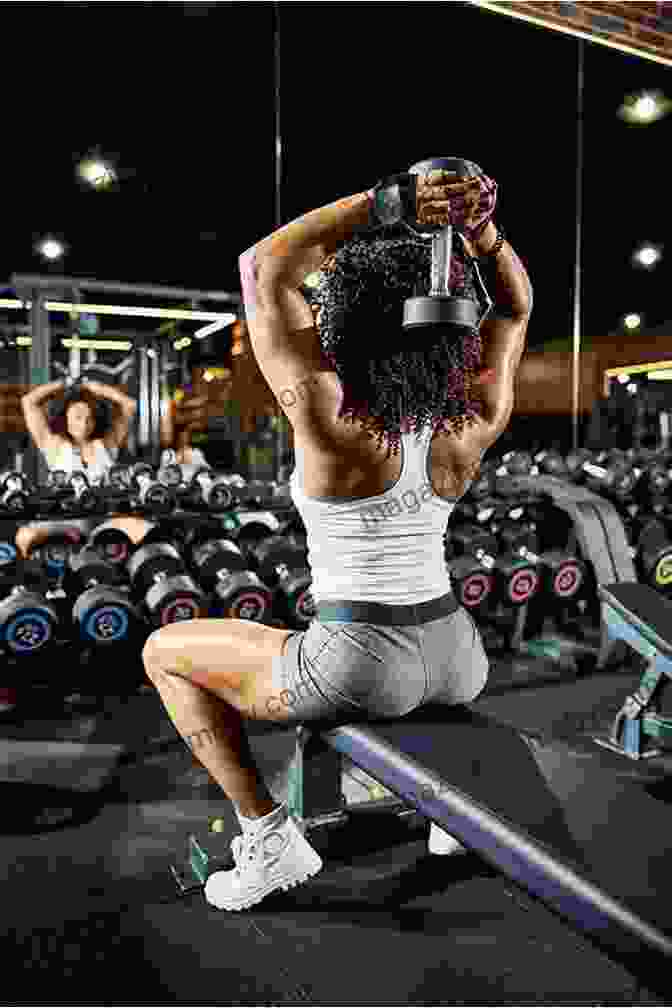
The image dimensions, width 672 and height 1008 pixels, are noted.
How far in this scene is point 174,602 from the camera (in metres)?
2.18

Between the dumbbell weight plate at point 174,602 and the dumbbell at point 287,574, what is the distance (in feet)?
0.94

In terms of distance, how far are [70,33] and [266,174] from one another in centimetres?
121

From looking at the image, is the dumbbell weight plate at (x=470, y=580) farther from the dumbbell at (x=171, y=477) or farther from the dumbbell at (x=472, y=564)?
the dumbbell at (x=171, y=477)

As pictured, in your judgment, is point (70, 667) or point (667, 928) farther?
point (70, 667)

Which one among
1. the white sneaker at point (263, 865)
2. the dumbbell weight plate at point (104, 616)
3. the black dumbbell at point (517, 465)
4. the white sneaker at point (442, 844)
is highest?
the black dumbbell at point (517, 465)

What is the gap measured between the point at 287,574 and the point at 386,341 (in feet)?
4.71

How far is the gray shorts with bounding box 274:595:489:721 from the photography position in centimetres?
115

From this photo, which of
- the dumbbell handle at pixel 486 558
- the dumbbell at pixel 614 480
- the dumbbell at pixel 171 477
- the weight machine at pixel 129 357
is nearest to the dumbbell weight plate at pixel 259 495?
the dumbbell at pixel 171 477

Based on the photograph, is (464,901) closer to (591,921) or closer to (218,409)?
(591,921)

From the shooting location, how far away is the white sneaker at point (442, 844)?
1499mm

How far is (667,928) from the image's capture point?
33.7 inches

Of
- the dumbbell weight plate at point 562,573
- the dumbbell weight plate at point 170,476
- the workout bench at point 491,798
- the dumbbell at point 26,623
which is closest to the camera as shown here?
the workout bench at point 491,798

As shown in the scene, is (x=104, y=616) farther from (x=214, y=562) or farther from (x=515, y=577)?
(x=515, y=577)

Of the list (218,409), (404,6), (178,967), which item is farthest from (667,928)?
(218,409)
